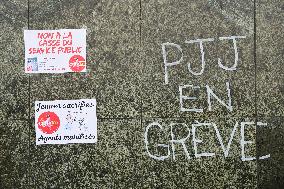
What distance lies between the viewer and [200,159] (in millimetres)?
3898

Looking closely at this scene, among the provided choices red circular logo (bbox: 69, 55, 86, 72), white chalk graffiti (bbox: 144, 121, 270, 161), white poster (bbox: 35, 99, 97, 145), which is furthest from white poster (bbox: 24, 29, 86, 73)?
white chalk graffiti (bbox: 144, 121, 270, 161)

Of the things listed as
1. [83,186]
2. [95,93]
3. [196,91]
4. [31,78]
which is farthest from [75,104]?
[196,91]

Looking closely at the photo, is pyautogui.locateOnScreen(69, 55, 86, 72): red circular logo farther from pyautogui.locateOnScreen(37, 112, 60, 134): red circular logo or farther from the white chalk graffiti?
the white chalk graffiti

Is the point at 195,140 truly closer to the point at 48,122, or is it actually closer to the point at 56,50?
the point at 48,122

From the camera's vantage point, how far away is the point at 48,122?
3904 mm

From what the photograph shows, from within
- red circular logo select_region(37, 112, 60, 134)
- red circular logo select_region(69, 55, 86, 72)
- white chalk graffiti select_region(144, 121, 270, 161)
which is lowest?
white chalk graffiti select_region(144, 121, 270, 161)

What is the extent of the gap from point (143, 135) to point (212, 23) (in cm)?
128

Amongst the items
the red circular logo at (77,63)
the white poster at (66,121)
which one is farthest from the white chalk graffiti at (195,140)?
the red circular logo at (77,63)

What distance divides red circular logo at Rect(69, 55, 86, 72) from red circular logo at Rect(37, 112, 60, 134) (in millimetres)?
490

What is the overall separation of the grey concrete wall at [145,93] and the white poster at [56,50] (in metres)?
0.07

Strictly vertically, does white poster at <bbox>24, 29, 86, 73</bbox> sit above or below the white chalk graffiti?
above

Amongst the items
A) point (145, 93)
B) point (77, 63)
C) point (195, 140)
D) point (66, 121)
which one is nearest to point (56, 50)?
point (77, 63)

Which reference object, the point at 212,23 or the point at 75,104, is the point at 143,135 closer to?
the point at 75,104

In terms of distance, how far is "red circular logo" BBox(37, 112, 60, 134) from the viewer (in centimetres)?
390
